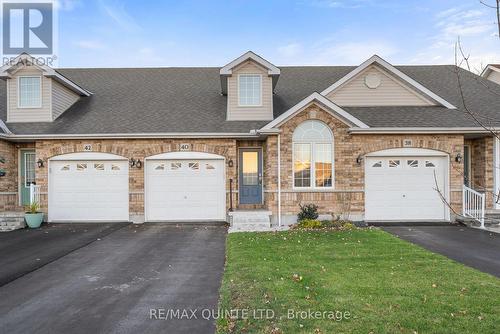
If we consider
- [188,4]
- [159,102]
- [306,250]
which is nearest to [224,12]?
[188,4]

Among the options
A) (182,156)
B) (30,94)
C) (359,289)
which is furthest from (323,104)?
(30,94)

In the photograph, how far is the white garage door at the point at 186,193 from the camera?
1405 centimetres

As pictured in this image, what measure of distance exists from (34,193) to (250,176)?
855 centimetres

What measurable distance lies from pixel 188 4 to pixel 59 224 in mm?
12303

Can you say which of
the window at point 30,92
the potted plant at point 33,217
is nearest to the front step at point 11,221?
the potted plant at point 33,217

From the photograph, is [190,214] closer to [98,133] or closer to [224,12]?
[98,133]

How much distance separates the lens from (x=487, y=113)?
14.4 metres

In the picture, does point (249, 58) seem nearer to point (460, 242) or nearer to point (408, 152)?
point (408, 152)

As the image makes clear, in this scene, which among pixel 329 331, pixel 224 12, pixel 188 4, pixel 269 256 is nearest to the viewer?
pixel 329 331

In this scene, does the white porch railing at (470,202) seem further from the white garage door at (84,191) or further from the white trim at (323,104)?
the white garage door at (84,191)

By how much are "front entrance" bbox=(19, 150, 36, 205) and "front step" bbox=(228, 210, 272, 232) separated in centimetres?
879

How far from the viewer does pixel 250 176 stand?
48.3ft

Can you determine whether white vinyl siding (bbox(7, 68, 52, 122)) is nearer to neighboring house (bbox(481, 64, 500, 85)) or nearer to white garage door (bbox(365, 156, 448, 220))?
white garage door (bbox(365, 156, 448, 220))

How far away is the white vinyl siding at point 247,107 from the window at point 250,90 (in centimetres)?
13
